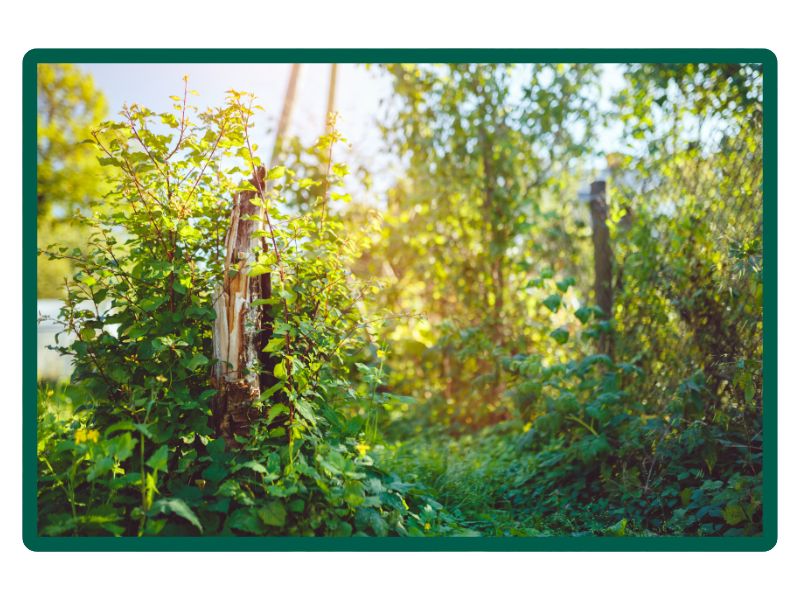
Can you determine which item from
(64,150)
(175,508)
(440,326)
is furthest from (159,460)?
(440,326)

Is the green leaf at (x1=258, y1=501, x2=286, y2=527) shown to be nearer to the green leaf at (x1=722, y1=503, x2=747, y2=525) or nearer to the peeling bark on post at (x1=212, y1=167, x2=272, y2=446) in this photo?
the peeling bark on post at (x1=212, y1=167, x2=272, y2=446)

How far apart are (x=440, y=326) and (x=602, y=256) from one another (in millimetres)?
1073

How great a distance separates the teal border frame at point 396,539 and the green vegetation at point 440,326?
0.06 meters

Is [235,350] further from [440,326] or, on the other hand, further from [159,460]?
[440,326]

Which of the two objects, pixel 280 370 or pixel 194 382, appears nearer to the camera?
pixel 280 370

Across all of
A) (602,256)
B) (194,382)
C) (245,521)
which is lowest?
(245,521)

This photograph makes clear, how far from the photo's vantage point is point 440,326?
411cm

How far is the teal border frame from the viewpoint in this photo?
2207mm

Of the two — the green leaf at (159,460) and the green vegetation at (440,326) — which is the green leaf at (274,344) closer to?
the green vegetation at (440,326)

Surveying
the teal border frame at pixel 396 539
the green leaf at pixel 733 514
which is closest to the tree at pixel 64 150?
the teal border frame at pixel 396 539

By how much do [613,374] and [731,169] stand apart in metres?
1.15

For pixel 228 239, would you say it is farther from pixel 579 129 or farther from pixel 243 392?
pixel 579 129

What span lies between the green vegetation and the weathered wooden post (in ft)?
0.09

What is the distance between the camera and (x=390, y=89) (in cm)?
436
